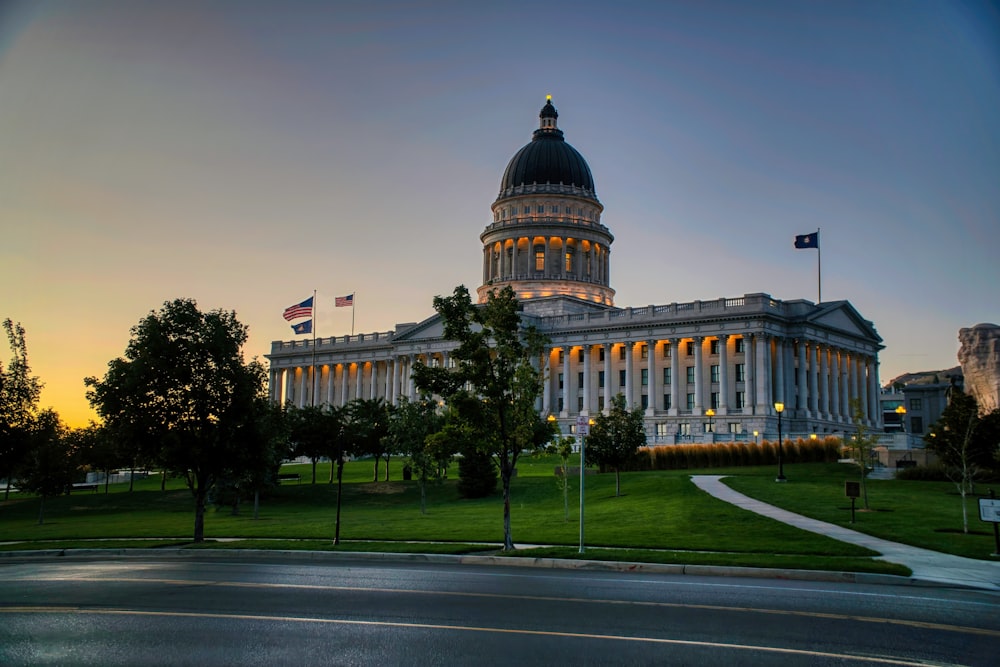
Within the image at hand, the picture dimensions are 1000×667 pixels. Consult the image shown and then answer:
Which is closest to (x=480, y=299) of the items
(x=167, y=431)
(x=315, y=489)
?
(x=315, y=489)

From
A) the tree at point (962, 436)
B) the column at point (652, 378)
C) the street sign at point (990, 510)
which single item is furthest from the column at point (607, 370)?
the street sign at point (990, 510)

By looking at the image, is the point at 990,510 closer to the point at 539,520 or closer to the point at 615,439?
A: the point at 539,520

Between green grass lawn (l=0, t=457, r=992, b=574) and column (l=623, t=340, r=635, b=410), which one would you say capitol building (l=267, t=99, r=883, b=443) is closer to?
column (l=623, t=340, r=635, b=410)

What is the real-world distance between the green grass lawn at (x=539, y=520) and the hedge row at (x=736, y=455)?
3992mm

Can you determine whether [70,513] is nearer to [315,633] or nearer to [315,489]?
[315,489]

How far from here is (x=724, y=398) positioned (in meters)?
95.0

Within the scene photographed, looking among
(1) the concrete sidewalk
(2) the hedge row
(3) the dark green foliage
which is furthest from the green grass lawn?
(2) the hedge row

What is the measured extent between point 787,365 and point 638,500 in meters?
59.3

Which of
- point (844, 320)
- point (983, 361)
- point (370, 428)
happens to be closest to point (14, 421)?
point (370, 428)

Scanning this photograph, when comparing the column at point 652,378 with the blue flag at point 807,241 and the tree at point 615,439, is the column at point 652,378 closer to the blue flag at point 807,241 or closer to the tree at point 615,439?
the blue flag at point 807,241

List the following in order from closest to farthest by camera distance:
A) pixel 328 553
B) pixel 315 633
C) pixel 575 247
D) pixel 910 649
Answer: pixel 910 649, pixel 315 633, pixel 328 553, pixel 575 247

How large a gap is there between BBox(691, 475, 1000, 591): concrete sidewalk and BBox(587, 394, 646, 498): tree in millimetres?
15435

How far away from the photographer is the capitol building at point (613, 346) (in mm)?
94812

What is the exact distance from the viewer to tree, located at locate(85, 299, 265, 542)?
108 feet
